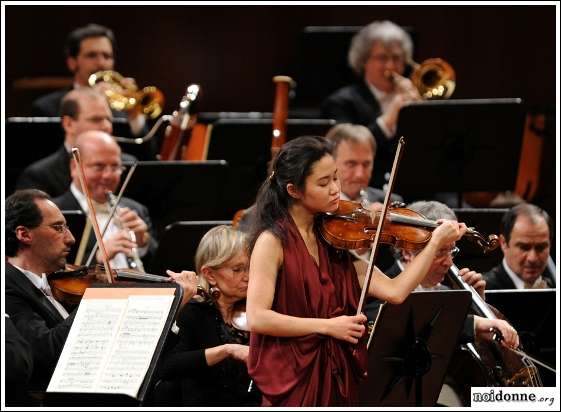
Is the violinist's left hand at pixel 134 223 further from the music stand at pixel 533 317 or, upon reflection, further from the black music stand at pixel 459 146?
the music stand at pixel 533 317

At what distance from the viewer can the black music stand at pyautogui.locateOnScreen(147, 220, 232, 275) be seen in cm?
434

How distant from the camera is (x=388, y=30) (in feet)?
21.0

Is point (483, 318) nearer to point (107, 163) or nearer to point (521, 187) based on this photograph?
point (107, 163)

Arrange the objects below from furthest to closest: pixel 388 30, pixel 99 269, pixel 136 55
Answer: pixel 136 55 → pixel 388 30 → pixel 99 269

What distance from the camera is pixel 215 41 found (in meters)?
8.05

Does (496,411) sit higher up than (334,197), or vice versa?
(334,197)

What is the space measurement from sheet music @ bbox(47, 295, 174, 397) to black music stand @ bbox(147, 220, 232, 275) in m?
1.05

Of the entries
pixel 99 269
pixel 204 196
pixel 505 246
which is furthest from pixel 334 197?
pixel 204 196

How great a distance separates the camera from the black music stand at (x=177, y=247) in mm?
4344

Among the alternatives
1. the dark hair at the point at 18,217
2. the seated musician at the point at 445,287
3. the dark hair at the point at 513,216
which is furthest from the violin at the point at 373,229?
the dark hair at the point at 513,216

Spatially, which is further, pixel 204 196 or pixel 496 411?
pixel 204 196

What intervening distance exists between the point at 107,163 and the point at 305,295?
2.04m

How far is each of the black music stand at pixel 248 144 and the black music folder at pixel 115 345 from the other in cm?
230

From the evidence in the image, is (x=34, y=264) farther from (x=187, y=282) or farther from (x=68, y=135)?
(x=68, y=135)
